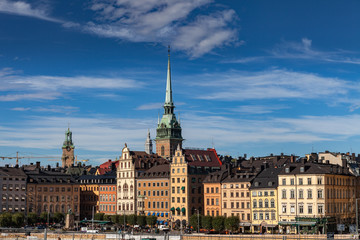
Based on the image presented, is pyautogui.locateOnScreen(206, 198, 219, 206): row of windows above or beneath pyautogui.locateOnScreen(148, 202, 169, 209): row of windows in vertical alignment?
above

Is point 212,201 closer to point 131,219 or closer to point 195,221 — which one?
point 195,221

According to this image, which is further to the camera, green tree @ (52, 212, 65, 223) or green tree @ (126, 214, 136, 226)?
green tree @ (52, 212, 65, 223)

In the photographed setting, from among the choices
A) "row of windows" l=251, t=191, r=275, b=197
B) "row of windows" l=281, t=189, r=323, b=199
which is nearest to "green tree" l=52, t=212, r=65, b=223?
"row of windows" l=251, t=191, r=275, b=197

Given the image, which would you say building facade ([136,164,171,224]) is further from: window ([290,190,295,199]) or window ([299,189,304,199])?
window ([299,189,304,199])

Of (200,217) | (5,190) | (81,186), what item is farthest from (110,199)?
(200,217)

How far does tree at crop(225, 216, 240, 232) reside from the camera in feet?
436

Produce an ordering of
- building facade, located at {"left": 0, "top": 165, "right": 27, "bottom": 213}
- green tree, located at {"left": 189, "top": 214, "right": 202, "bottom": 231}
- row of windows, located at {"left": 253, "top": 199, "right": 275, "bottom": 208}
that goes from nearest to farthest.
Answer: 1. row of windows, located at {"left": 253, "top": 199, "right": 275, "bottom": 208}
2. green tree, located at {"left": 189, "top": 214, "right": 202, "bottom": 231}
3. building facade, located at {"left": 0, "top": 165, "right": 27, "bottom": 213}

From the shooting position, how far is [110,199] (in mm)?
183000

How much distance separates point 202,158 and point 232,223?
42241mm

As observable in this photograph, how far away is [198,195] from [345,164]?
39756 mm

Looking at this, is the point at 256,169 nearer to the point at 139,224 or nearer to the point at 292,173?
the point at 292,173

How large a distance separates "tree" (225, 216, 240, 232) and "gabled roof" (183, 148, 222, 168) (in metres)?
32.3

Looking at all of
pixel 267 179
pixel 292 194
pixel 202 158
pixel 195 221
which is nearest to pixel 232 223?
pixel 195 221

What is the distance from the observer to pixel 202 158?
173125 millimetres
